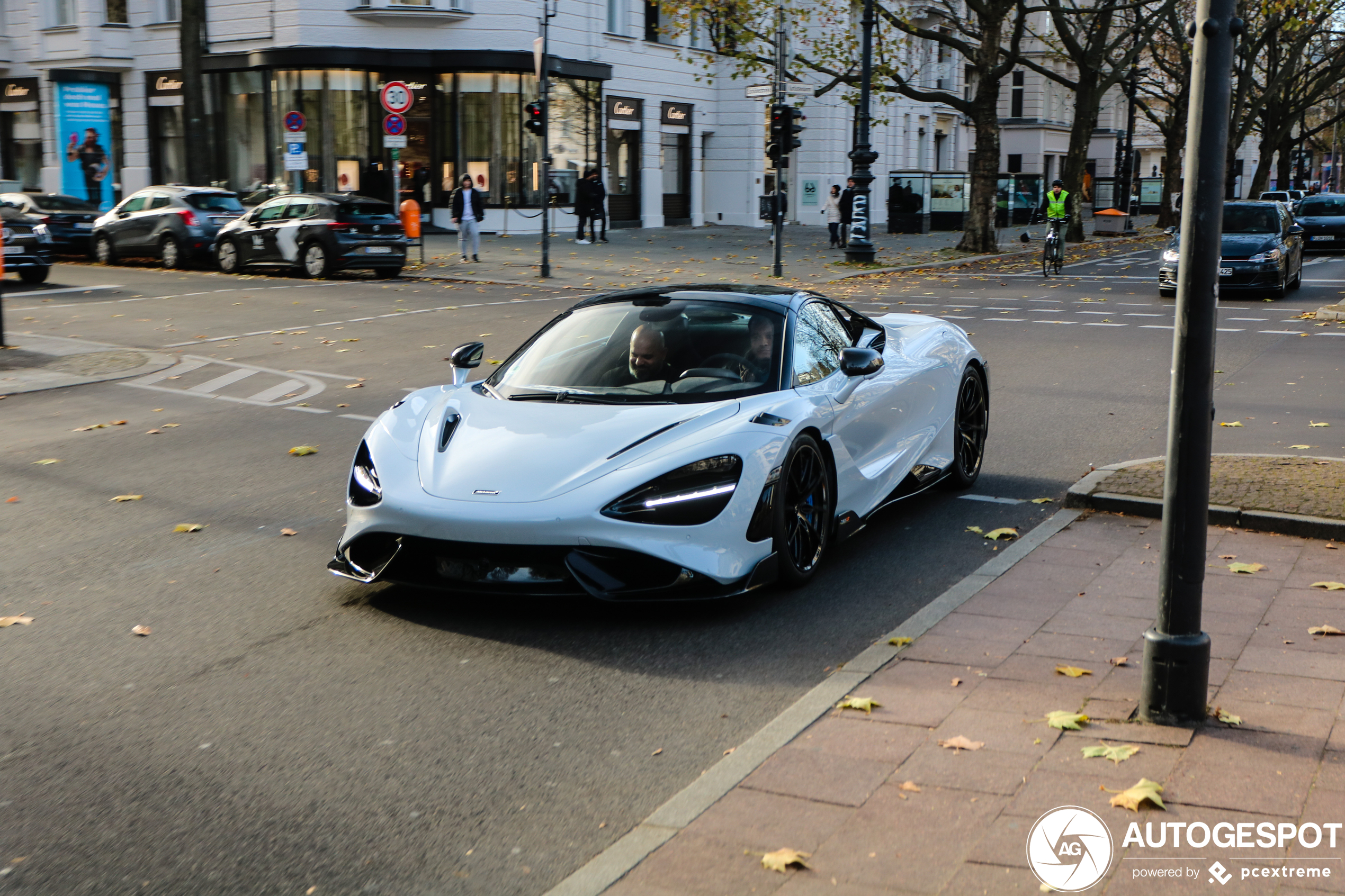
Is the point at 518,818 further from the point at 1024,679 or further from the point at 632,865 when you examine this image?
the point at 1024,679

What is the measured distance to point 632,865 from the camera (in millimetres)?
3447

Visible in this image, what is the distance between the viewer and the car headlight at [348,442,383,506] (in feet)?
18.7

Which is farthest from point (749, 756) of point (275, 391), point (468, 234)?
point (468, 234)

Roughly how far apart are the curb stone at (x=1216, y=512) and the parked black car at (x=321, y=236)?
1862cm

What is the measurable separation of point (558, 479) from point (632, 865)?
2224mm

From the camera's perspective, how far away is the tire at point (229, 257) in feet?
84.3

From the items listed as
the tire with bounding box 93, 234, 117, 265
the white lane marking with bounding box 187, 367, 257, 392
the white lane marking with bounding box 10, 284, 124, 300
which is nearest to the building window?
the tire with bounding box 93, 234, 117, 265

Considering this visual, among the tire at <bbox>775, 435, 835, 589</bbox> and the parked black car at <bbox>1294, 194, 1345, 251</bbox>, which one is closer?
the tire at <bbox>775, 435, 835, 589</bbox>

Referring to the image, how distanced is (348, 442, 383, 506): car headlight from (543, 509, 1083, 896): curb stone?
2.04m

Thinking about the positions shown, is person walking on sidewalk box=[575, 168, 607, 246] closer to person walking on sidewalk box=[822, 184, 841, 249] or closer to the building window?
person walking on sidewalk box=[822, 184, 841, 249]

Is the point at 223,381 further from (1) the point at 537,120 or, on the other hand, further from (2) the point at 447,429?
(1) the point at 537,120

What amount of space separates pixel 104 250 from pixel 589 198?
11.7 m

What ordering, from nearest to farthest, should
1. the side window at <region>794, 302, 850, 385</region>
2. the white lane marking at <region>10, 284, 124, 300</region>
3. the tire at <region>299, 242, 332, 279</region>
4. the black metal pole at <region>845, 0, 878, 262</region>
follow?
the side window at <region>794, 302, 850, 385</region>
the white lane marking at <region>10, 284, 124, 300</region>
the tire at <region>299, 242, 332, 279</region>
the black metal pole at <region>845, 0, 878, 262</region>

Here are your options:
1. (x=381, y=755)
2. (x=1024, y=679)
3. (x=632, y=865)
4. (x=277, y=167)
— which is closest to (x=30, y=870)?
(x=381, y=755)
